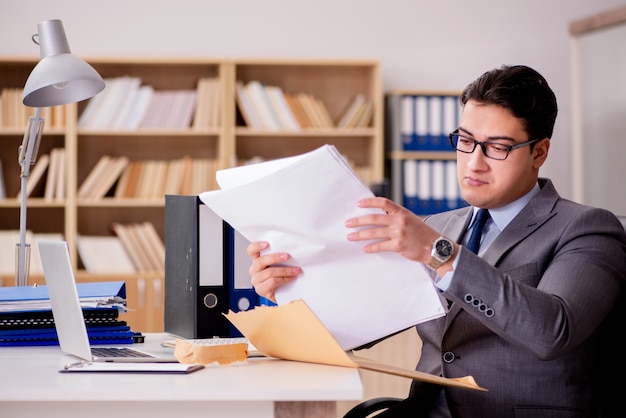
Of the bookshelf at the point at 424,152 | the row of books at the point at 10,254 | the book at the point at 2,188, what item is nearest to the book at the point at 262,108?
the bookshelf at the point at 424,152

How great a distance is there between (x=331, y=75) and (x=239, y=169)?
361 centimetres

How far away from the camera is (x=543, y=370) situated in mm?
1481

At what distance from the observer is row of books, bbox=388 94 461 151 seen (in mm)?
4672

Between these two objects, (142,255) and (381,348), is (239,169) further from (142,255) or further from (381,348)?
(142,255)

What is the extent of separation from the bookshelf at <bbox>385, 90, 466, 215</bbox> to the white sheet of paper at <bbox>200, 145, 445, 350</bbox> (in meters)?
3.26

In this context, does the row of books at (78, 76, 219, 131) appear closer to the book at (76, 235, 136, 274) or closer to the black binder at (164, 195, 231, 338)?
the book at (76, 235, 136, 274)

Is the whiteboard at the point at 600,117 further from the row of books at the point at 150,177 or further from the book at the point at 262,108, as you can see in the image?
the row of books at the point at 150,177

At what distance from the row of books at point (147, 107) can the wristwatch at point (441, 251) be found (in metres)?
3.41

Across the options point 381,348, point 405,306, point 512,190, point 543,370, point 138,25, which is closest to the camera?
point 405,306

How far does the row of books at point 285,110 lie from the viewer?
462 centimetres

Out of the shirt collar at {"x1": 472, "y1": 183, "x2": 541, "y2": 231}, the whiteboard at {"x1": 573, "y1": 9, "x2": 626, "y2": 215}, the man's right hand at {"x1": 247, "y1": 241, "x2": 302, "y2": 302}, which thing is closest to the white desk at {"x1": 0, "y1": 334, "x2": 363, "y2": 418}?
the man's right hand at {"x1": 247, "y1": 241, "x2": 302, "y2": 302}

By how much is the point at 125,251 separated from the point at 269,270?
3306 millimetres

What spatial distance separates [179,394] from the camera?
46.1 inches

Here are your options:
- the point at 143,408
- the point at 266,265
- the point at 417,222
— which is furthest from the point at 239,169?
the point at 143,408
